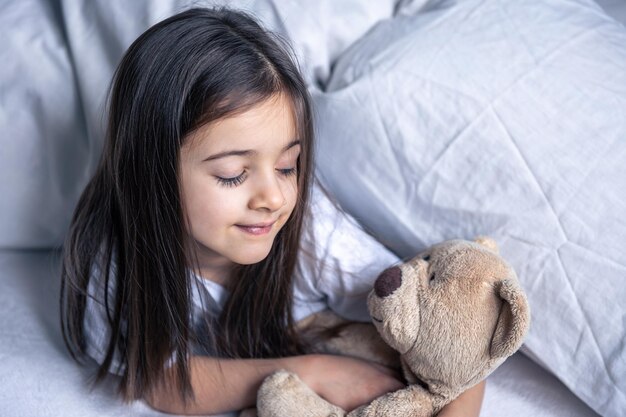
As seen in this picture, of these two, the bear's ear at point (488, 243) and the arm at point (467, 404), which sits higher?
the bear's ear at point (488, 243)

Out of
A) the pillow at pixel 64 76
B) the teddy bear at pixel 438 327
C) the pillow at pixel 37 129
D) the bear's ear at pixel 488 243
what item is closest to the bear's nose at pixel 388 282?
the teddy bear at pixel 438 327

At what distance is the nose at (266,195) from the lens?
70 centimetres

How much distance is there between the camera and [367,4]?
96 cm

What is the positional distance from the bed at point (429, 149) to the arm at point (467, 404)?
4 centimetres

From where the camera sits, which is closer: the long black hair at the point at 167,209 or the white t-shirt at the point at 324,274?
the long black hair at the point at 167,209

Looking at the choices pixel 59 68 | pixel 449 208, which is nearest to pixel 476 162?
pixel 449 208

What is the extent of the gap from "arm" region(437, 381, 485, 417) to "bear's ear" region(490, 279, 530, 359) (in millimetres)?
82

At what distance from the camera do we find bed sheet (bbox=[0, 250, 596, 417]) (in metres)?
0.76

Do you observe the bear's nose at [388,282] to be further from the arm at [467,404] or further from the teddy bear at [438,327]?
the arm at [467,404]

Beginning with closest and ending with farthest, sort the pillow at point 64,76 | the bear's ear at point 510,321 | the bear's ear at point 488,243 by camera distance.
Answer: the bear's ear at point 510,321 → the bear's ear at point 488,243 → the pillow at point 64,76

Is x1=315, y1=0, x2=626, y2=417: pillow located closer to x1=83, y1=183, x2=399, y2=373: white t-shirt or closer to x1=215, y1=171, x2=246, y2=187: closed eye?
x1=83, y1=183, x2=399, y2=373: white t-shirt

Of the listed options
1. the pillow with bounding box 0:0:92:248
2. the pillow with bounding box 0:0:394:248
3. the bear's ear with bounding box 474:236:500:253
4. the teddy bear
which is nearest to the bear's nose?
the teddy bear

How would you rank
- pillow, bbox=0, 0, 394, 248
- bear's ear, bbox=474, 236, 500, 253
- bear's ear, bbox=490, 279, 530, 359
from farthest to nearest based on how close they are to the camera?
pillow, bbox=0, 0, 394, 248 → bear's ear, bbox=474, 236, 500, 253 → bear's ear, bbox=490, 279, 530, 359

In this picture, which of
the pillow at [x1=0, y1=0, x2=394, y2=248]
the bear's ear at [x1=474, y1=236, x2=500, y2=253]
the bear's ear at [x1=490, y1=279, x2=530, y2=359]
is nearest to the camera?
the bear's ear at [x1=490, y1=279, x2=530, y2=359]
